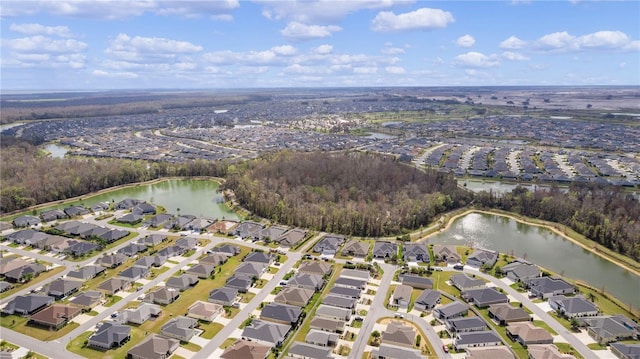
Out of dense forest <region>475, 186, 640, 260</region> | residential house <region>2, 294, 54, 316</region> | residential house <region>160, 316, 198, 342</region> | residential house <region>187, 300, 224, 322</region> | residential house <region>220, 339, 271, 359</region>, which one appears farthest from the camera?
dense forest <region>475, 186, 640, 260</region>

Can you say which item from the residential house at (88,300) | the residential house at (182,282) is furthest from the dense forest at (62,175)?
the residential house at (182,282)

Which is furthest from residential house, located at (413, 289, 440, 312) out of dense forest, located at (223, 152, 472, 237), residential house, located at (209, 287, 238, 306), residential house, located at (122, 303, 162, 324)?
residential house, located at (122, 303, 162, 324)

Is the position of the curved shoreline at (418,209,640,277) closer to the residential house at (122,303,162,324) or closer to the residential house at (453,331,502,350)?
the residential house at (453,331,502,350)

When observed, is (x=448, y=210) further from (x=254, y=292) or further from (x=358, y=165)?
(x=254, y=292)

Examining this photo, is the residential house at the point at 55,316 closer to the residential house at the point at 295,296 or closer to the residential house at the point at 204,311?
the residential house at the point at 204,311

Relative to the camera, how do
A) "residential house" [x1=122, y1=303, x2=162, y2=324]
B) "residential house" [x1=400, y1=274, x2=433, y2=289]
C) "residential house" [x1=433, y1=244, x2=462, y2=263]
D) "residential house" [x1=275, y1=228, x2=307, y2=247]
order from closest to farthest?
1. "residential house" [x1=122, y1=303, x2=162, y2=324]
2. "residential house" [x1=400, y1=274, x2=433, y2=289]
3. "residential house" [x1=433, y1=244, x2=462, y2=263]
4. "residential house" [x1=275, y1=228, x2=307, y2=247]

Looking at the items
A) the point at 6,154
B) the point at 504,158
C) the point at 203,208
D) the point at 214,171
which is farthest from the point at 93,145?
the point at 504,158

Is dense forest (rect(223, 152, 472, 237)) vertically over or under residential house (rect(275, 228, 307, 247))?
over

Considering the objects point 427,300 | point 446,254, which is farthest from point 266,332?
point 446,254
